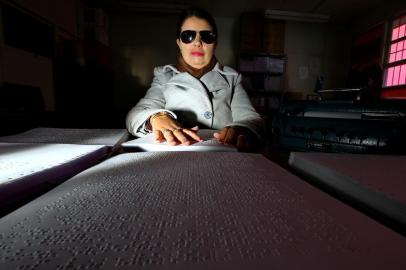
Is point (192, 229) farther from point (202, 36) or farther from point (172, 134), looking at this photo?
point (202, 36)

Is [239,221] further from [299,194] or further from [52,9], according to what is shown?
[52,9]

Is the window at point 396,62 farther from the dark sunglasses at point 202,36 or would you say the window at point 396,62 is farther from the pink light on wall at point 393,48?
the dark sunglasses at point 202,36

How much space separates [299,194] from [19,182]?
22 centimetres

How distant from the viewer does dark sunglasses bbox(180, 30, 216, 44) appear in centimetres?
74

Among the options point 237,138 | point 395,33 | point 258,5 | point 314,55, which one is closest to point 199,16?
point 237,138

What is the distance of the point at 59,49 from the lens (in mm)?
2258

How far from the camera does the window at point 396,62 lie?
2.59 meters

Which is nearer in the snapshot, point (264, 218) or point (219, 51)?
point (264, 218)

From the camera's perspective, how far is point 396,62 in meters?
2.68

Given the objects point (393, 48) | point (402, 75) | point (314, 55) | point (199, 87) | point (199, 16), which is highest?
point (314, 55)

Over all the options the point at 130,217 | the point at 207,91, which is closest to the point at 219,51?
the point at 207,91

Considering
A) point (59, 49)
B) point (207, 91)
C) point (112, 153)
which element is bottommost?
point (112, 153)

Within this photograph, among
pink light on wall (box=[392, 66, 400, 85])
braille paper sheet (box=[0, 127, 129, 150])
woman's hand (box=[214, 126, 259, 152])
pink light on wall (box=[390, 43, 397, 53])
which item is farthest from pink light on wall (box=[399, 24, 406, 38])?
braille paper sheet (box=[0, 127, 129, 150])

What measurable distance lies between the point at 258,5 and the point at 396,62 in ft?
5.97
